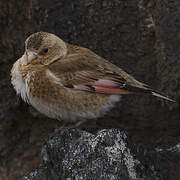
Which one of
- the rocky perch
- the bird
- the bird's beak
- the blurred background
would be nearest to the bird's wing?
the bird

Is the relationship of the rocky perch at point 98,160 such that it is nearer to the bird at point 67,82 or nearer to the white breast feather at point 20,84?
the bird at point 67,82

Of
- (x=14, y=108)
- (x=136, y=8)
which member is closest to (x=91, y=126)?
(x=14, y=108)

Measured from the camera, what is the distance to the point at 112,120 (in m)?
5.96

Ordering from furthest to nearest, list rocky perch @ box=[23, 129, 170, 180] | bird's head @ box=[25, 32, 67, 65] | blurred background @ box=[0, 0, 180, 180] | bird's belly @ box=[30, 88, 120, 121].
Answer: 1. blurred background @ box=[0, 0, 180, 180]
2. bird's head @ box=[25, 32, 67, 65]
3. bird's belly @ box=[30, 88, 120, 121]
4. rocky perch @ box=[23, 129, 170, 180]

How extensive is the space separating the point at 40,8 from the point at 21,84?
3.07 feet

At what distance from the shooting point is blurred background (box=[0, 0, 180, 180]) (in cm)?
554

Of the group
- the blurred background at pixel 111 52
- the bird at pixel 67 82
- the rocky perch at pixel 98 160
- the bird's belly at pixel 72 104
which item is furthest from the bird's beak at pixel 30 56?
the rocky perch at pixel 98 160

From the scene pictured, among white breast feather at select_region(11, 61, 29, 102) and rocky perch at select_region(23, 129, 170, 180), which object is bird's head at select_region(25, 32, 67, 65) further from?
rocky perch at select_region(23, 129, 170, 180)

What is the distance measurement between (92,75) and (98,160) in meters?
1.36

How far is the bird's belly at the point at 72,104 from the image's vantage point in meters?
5.28

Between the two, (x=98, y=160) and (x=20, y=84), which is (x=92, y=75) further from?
(x=98, y=160)

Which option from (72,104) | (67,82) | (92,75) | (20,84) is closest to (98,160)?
(72,104)

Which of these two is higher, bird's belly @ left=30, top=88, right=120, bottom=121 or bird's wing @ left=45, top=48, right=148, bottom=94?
bird's wing @ left=45, top=48, right=148, bottom=94

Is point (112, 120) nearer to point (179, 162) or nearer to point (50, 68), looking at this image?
point (50, 68)
